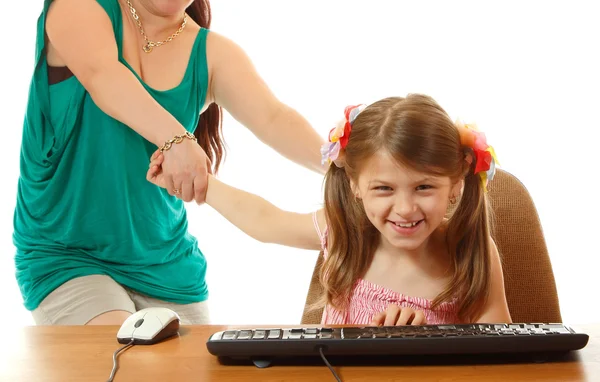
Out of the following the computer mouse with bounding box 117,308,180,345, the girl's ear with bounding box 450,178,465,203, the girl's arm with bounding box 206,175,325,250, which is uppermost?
the girl's ear with bounding box 450,178,465,203

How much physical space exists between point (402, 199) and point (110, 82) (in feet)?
2.34

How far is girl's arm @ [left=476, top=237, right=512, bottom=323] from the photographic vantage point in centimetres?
145

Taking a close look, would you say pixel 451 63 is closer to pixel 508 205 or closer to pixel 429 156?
pixel 508 205

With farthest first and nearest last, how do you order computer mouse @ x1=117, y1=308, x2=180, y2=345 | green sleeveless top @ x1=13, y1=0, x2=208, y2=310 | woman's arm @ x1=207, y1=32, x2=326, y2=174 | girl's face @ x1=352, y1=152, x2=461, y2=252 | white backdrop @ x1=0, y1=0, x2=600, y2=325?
white backdrop @ x1=0, y1=0, x2=600, y2=325
woman's arm @ x1=207, y1=32, x2=326, y2=174
green sleeveless top @ x1=13, y1=0, x2=208, y2=310
girl's face @ x1=352, y1=152, x2=461, y2=252
computer mouse @ x1=117, y1=308, x2=180, y2=345

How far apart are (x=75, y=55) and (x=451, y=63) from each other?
185 centimetres

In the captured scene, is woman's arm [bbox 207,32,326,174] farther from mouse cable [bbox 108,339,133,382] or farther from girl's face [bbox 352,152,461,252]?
mouse cable [bbox 108,339,133,382]

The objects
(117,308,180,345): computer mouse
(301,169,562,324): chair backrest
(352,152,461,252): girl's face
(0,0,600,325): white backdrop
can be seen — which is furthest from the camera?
(0,0,600,325): white backdrop

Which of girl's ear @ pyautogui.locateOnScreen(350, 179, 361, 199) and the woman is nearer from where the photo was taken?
girl's ear @ pyautogui.locateOnScreen(350, 179, 361, 199)

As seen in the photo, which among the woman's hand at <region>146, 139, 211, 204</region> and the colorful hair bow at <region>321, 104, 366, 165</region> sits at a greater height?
the colorful hair bow at <region>321, 104, 366, 165</region>

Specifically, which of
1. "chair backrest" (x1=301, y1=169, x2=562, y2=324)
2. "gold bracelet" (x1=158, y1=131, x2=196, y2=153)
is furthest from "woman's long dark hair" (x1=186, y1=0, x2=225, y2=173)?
"chair backrest" (x1=301, y1=169, x2=562, y2=324)

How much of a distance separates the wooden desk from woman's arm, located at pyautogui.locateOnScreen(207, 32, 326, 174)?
0.75m

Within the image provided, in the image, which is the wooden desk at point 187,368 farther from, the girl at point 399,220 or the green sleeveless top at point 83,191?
the green sleeveless top at point 83,191

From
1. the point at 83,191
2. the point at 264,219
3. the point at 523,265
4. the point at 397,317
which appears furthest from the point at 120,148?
the point at 523,265

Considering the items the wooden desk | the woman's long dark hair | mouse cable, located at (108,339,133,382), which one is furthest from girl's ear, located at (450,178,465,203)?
the woman's long dark hair
